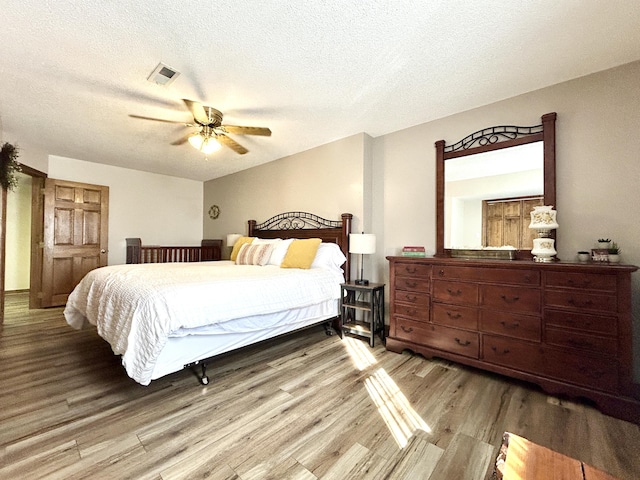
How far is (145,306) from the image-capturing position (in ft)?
5.99

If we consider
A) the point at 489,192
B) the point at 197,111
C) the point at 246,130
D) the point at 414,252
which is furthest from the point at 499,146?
the point at 197,111

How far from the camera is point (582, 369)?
1.86 metres

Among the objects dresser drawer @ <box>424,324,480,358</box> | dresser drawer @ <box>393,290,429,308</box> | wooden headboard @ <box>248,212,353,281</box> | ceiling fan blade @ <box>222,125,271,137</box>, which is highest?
ceiling fan blade @ <box>222,125,271,137</box>

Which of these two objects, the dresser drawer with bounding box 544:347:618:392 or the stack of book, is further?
the stack of book

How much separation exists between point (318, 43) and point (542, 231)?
2.32 metres

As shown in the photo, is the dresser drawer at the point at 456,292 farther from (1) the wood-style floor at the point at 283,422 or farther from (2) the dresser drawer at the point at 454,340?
(1) the wood-style floor at the point at 283,422

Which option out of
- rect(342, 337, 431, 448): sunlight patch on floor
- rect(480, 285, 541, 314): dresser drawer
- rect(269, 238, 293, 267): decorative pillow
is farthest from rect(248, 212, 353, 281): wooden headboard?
rect(480, 285, 541, 314): dresser drawer

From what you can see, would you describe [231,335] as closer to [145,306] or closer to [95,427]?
[145,306]

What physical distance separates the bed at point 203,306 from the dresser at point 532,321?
0.95 metres

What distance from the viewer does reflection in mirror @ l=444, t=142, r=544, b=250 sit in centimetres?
249

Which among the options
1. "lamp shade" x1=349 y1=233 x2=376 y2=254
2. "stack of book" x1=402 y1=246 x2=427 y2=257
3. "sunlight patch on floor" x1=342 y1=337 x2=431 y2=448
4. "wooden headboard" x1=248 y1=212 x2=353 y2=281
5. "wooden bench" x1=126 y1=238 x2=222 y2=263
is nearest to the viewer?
"sunlight patch on floor" x1=342 y1=337 x2=431 y2=448

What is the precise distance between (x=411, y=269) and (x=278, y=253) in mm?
1699

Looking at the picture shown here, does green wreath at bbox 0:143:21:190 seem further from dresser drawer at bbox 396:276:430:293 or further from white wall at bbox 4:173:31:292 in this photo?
dresser drawer at bbox 396:276:430:293

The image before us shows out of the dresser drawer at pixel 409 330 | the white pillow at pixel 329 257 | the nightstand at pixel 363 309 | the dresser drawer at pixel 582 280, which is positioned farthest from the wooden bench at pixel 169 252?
the dresser drawer at pixel 582 280
